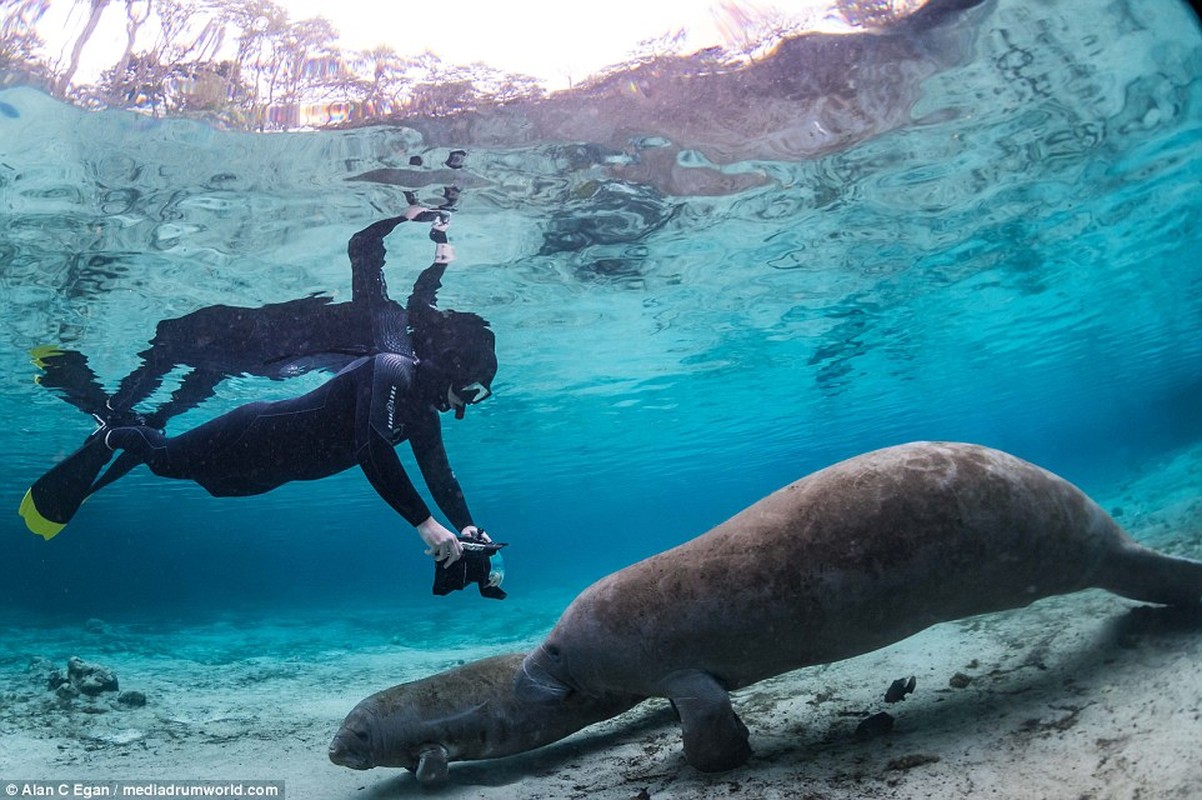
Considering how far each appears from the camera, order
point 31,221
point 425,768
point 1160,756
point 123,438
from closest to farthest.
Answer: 1. point 1160,756
2. point 425,768
3. point 123,438
4. point 31,221

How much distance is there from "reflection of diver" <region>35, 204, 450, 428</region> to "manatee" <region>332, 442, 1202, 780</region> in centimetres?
719

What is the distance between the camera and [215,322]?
1198cm

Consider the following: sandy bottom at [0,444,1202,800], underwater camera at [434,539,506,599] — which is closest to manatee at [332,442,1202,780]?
sandy bottom at [0,444,1202,800]

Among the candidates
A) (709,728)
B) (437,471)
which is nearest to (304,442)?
(437,471)

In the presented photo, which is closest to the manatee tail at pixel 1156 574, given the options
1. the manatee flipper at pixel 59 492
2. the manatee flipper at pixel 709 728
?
the manatee flipper at pixel 709 728

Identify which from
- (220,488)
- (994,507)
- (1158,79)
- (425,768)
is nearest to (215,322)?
(220,488)

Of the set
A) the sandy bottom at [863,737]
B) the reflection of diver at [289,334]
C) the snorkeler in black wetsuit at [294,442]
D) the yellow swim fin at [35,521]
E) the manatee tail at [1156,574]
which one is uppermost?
the reflection of diver at [289,334]

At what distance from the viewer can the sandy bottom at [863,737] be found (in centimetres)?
288

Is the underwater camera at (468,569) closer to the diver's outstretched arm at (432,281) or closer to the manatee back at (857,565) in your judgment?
the manatee back at (857,565)

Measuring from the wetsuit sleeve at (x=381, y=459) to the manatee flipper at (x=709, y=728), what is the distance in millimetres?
2364

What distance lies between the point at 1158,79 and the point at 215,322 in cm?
1580

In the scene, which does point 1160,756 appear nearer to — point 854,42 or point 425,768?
point 425,768

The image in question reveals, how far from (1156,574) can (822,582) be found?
7.69 feet

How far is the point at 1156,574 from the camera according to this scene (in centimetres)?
403
